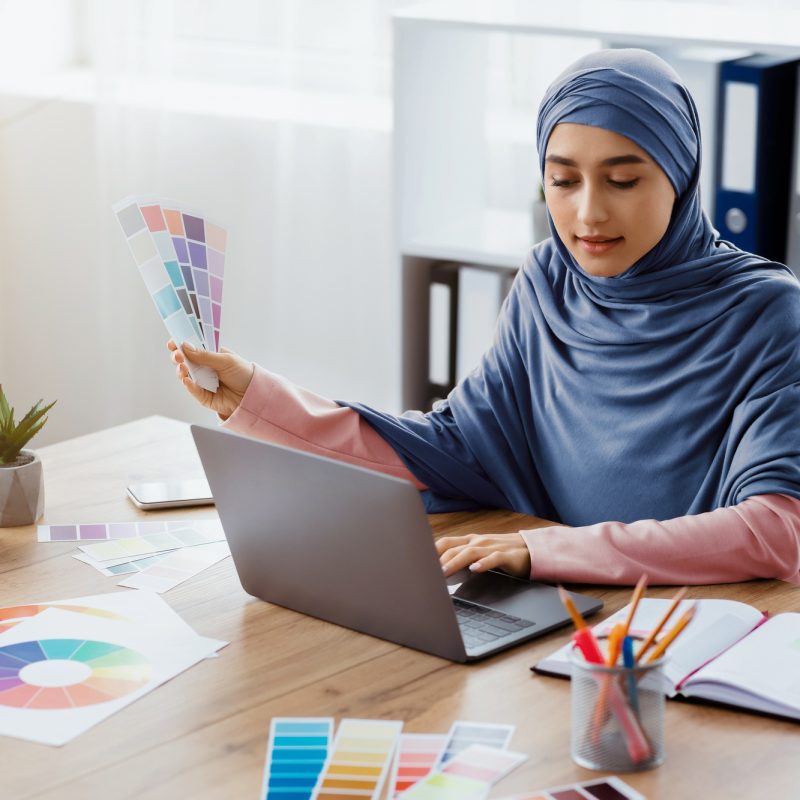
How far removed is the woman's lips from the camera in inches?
67.5

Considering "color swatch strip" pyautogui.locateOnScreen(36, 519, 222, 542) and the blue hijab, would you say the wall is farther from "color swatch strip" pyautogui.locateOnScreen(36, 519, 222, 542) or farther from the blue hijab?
"color swatch strip" pyautogui.locateOnScreen(36, 519, 222, 542)

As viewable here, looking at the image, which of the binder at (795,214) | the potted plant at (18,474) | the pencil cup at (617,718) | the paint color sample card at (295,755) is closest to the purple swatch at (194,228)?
the potted plant at (18,474)

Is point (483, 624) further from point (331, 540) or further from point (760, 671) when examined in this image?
point (760, 671)

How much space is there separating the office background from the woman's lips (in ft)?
4.05

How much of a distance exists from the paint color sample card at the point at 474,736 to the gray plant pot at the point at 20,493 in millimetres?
747

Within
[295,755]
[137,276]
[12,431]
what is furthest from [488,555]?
[137,276]

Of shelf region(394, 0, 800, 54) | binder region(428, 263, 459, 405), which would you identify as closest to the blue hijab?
shelf region(394, 0, 800, 54)

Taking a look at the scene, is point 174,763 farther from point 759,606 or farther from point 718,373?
point 718,373

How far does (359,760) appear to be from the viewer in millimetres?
1189

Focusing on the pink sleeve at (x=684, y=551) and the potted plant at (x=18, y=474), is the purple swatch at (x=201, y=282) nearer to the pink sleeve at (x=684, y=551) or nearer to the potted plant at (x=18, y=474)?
the potted plant at (x=18, y=474)

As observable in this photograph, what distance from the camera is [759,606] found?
1.49m

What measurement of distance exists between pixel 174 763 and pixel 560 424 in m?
0.84

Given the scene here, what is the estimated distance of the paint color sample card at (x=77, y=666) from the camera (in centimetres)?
127

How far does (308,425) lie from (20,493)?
0.38 metres
